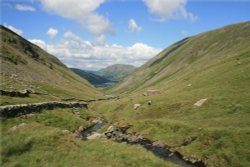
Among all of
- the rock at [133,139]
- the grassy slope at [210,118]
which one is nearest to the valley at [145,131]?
the grassy slope at [210,118]

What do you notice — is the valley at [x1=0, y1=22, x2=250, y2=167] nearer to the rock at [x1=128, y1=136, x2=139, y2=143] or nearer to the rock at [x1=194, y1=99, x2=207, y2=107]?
the rock at [x1=194, y1=99, x2=207, y2=107]

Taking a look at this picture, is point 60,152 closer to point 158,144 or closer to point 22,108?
point 158,144

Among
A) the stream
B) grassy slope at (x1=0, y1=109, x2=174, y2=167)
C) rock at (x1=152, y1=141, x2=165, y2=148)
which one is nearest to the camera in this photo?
grassy slope at (x1=0, y1=109, x2=174, y2=167)

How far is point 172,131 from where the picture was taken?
179 feet

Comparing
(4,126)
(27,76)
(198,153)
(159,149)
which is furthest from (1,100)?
(27,76)

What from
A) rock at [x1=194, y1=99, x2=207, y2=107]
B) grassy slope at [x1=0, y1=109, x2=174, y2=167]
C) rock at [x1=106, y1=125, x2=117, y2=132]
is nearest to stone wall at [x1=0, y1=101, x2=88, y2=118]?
rock at [x1=106, y1=125, x2=117, y2=132]

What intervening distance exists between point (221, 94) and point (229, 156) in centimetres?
3320

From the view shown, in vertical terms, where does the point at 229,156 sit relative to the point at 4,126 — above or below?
below

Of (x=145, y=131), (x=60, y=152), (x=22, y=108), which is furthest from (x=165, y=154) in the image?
(x=22, y=108)

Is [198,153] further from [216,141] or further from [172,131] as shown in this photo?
[172,131]

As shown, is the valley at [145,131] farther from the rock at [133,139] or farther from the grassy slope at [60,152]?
the rock at [133,139]

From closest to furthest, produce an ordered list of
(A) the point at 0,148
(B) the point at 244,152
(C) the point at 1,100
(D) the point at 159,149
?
(A) the point at 0,148
(B) the point at 244,152
(D) the point at 159,149
(C) the point at 1,100

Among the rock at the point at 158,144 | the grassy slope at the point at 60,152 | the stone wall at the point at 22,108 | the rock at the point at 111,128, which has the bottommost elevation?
the rock at the point at 158,144

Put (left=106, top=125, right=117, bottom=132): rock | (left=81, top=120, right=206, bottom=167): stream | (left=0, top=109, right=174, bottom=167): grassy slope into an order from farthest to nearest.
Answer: (left=106, top=125, right=117, bottom=132): rock
(left=81, top=120, right=206, bottom=167): stream
(left=0, top=109, right=174, bottom=167): grassy slope
